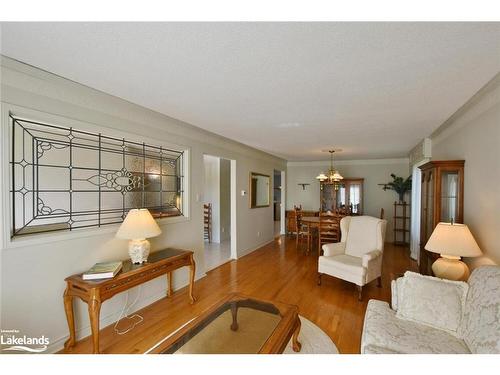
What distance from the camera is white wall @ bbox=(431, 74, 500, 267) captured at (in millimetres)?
1985

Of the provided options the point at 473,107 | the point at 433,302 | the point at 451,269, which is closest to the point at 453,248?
the point at 451,269

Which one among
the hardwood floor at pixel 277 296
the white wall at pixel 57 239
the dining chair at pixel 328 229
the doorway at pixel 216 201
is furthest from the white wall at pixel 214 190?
the white wall at pixel 57 239

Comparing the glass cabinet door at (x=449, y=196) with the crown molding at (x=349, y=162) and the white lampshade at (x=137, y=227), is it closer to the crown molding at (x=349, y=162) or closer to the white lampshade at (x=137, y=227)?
Answer: the white lampshade at (x=137, y=227)

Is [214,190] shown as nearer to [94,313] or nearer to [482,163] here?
[94,313]

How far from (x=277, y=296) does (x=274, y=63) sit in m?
2.73

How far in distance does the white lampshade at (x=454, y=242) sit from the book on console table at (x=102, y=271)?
2.92 meters

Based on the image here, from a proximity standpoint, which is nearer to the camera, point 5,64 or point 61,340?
point 5,64

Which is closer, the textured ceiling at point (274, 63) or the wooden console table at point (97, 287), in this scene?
the textured ceiling at point (274, 63)

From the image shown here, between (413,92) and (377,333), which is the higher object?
(413,92)

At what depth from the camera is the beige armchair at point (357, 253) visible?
9.89 feet
